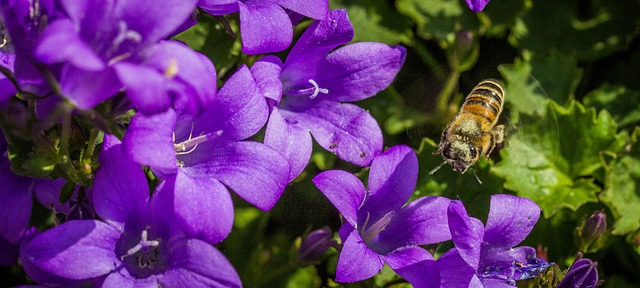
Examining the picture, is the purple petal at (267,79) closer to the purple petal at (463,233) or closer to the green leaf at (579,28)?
the purple petal at (463,233)

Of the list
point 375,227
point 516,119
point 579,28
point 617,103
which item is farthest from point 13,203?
point 579,28

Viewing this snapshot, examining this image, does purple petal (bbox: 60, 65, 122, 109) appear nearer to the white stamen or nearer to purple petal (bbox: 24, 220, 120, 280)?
purple petal (bbox: 24, 220, 120, 280)

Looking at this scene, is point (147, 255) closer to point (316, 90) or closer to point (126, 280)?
point (126, 280)

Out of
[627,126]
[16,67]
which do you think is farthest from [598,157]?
[16,67]

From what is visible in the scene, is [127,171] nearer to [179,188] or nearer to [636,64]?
[179,188]

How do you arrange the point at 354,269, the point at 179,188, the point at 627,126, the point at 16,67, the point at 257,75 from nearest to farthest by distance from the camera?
1. the point at 16,67
2. the point at 179,188
3. the point at 354,269
4. the point at 257,75
5. the point at 627,126
